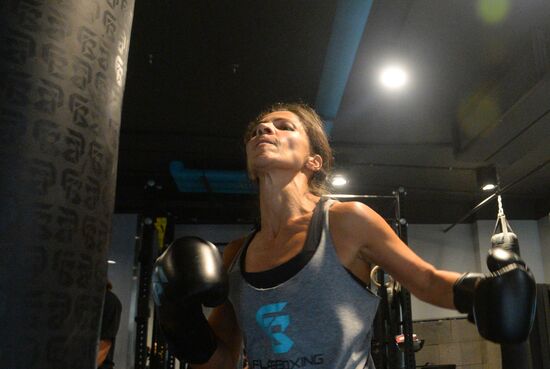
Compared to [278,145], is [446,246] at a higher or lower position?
higher

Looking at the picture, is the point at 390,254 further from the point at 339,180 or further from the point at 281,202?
the point at 339,180

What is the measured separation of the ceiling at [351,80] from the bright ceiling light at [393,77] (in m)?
0.08

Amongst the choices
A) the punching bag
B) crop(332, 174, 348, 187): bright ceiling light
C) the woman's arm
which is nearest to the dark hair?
the woman's arm

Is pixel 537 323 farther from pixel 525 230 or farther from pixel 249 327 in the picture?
pixel 249 327

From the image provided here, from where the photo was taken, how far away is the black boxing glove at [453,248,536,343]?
978mm

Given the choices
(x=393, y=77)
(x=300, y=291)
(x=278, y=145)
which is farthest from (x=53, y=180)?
(x=393, y=77)

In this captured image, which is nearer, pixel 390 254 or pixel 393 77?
pixel 390 254

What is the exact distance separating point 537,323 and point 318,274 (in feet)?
23.4

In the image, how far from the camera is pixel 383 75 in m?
4.80

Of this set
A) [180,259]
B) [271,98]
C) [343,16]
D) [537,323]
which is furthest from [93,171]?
[537,323]

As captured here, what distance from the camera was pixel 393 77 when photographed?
4805mm

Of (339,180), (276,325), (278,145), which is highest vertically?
(339,180)

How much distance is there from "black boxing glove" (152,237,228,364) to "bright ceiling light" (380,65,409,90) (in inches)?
150

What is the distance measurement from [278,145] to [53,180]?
0.98 meters
